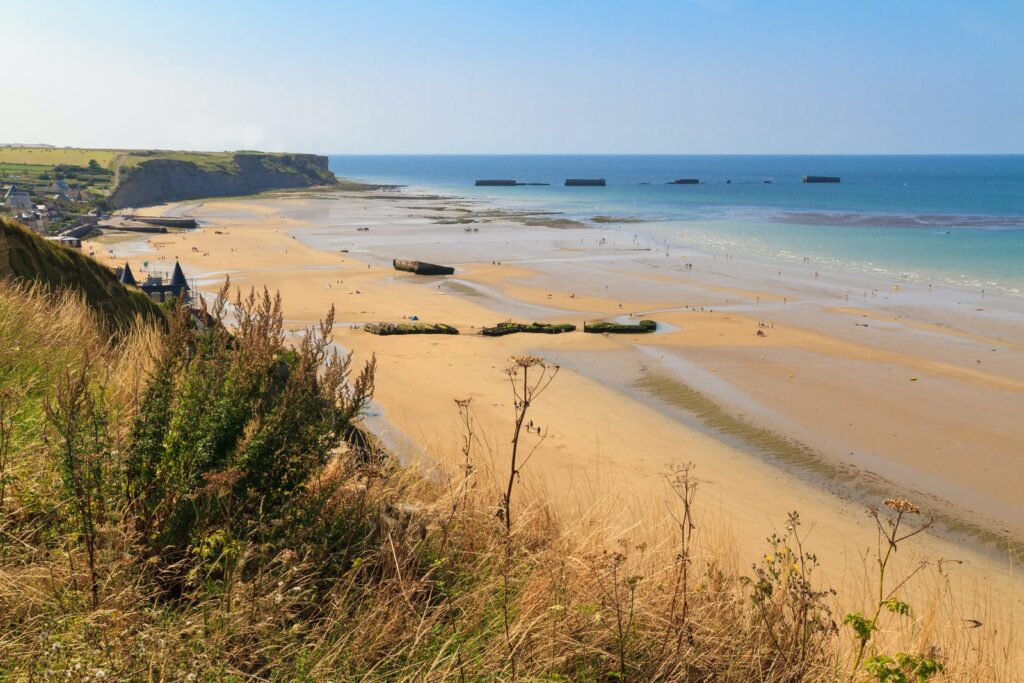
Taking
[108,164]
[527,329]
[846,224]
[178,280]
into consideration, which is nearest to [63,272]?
[178,280]

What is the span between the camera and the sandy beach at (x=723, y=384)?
41.9 feet

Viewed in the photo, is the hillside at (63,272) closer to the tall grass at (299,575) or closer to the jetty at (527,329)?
the tall grass at (299,575)

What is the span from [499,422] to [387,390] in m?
4.45

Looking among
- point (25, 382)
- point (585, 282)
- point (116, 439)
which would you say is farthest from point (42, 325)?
point (585, 282)

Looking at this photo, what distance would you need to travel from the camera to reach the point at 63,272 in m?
13.2

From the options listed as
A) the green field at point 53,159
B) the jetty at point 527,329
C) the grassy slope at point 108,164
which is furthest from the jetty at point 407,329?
the green field at point 53,159

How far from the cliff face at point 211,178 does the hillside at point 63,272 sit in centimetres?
8838

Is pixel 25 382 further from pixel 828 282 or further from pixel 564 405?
pixel 828 282

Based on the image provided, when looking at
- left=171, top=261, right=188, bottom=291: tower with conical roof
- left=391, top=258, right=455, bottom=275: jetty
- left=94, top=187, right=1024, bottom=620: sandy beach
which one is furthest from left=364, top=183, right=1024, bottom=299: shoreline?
left=171, top=261, right=188, bottom=291: tower with conical roof

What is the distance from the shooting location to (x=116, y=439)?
4305mm

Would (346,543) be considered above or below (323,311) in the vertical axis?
above

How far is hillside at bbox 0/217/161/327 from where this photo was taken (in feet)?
39.2

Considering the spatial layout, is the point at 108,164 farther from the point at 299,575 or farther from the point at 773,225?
the point at 299,575

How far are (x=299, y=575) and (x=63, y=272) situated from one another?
11.7 m
